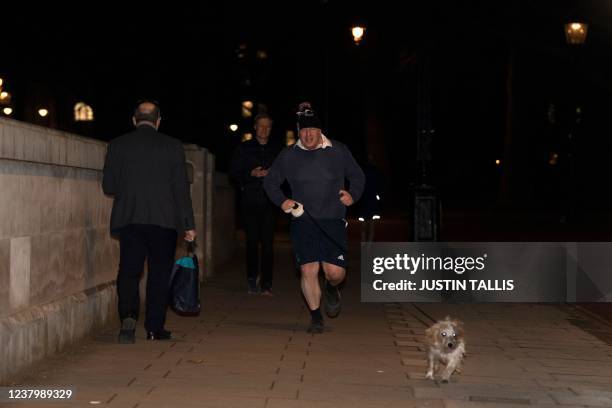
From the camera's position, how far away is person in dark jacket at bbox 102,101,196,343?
31.7ft

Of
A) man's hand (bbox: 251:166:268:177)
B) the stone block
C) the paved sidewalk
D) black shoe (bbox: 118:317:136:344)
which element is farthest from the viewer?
man's hand (bbox: 251:166:268:177)

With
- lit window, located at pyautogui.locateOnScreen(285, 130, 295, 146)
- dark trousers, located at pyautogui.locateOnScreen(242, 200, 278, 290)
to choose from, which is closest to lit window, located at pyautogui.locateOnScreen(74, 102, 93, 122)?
lit window, located at pyautogui.locateOnScreen(285, 130, 295, 146)

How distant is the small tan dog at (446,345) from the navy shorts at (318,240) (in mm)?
2635

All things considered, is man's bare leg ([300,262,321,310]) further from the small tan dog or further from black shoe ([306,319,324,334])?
the small tan dog

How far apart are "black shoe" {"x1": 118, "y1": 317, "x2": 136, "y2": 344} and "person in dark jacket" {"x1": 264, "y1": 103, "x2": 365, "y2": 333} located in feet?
5.63

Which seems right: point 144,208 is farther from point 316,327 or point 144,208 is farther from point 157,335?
point 316,327

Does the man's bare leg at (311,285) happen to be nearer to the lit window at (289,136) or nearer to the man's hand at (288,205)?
the man's hand at (288,205)

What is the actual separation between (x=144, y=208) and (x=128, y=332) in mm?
978

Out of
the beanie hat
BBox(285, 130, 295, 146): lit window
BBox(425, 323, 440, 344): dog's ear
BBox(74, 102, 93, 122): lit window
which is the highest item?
BBox(74, 102, 93, 122): lit window

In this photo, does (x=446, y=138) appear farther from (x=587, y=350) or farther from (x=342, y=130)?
(x=587, y=350)

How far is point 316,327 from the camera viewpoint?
10.7m

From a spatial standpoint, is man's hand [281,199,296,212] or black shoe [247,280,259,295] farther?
black shoe [247,280,259,295]

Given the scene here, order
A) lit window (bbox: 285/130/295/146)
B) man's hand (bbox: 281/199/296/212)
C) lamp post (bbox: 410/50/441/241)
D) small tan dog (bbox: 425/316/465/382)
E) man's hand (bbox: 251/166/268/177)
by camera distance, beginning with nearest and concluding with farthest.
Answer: small tan dog (bbox: 425/316/465/382) < man's hand (bbox: 281/199/296/212) < man's hand (bbox: 251/166/268/177) < lamp post (bbox: 410/50/441/241) < lit window (bbox: 285/130/295/146)

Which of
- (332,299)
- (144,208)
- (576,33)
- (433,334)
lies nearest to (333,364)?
(433,334)
